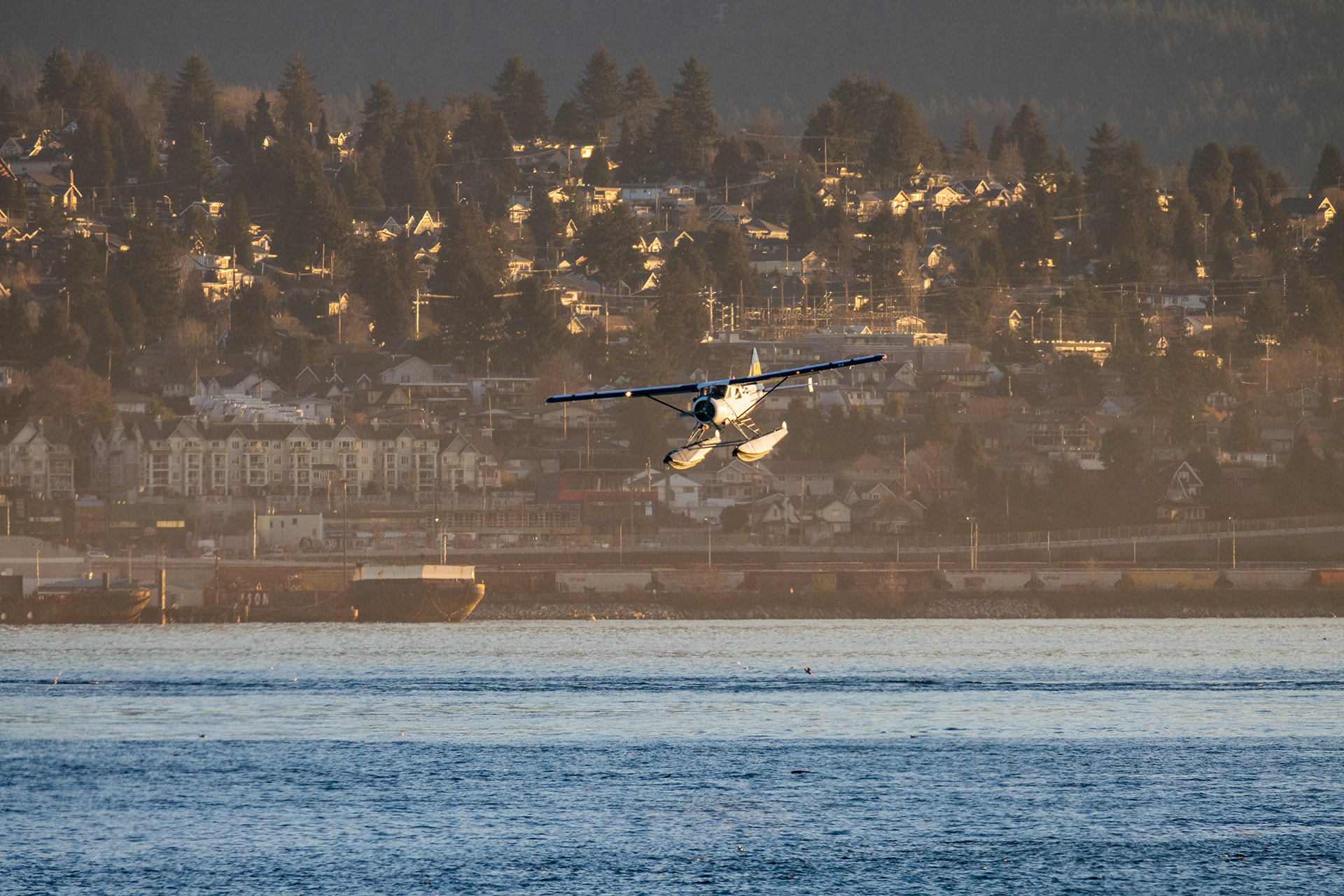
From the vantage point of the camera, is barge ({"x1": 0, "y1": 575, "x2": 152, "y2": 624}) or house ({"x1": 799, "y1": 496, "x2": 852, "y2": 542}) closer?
barge ({"x1": 0, "y1": 575, "x2": 152, "y2": 624})

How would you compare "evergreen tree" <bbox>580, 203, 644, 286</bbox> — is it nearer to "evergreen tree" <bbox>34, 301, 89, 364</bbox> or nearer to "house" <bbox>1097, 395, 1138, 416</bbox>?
"evergreen tree" <bbox>34, 301, 89, 364</bbox>

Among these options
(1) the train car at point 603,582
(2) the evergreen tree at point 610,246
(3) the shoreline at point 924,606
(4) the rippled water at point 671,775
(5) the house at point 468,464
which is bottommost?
(3) the shoreline at point 924,606

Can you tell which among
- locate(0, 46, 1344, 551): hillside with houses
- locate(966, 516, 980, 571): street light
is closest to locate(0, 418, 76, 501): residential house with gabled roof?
locate(0, 46, 1344, 551): hillside with houses

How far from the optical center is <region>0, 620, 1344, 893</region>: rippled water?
2514 cm

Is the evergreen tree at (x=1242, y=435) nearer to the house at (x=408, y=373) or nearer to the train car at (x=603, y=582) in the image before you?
the train car at (x=603, y=582)

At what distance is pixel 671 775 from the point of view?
33781mm

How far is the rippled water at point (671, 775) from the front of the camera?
25141 mm

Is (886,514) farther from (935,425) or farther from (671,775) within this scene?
(671,775)

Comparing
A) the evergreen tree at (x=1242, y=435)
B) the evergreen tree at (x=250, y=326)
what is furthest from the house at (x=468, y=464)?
the evergreen tree at (x=1242, y=435)

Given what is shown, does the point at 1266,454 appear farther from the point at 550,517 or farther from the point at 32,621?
the point at 32,621

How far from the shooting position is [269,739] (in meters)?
38.6

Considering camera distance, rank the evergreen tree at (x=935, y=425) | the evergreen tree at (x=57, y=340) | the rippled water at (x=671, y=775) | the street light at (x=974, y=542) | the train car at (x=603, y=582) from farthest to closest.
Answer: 1. the evergreen tree at (x=57, y=340)
2. the evergreen tree at (x=935, y=425)
3. the street light at (x=974, y=542)
4. the train car at (x=603, y=582)
5. the rippled water at (x=671, y=775)

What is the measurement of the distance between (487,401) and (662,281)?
32.5 m

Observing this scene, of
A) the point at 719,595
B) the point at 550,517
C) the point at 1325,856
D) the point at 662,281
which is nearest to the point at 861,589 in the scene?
the point at 719,595
